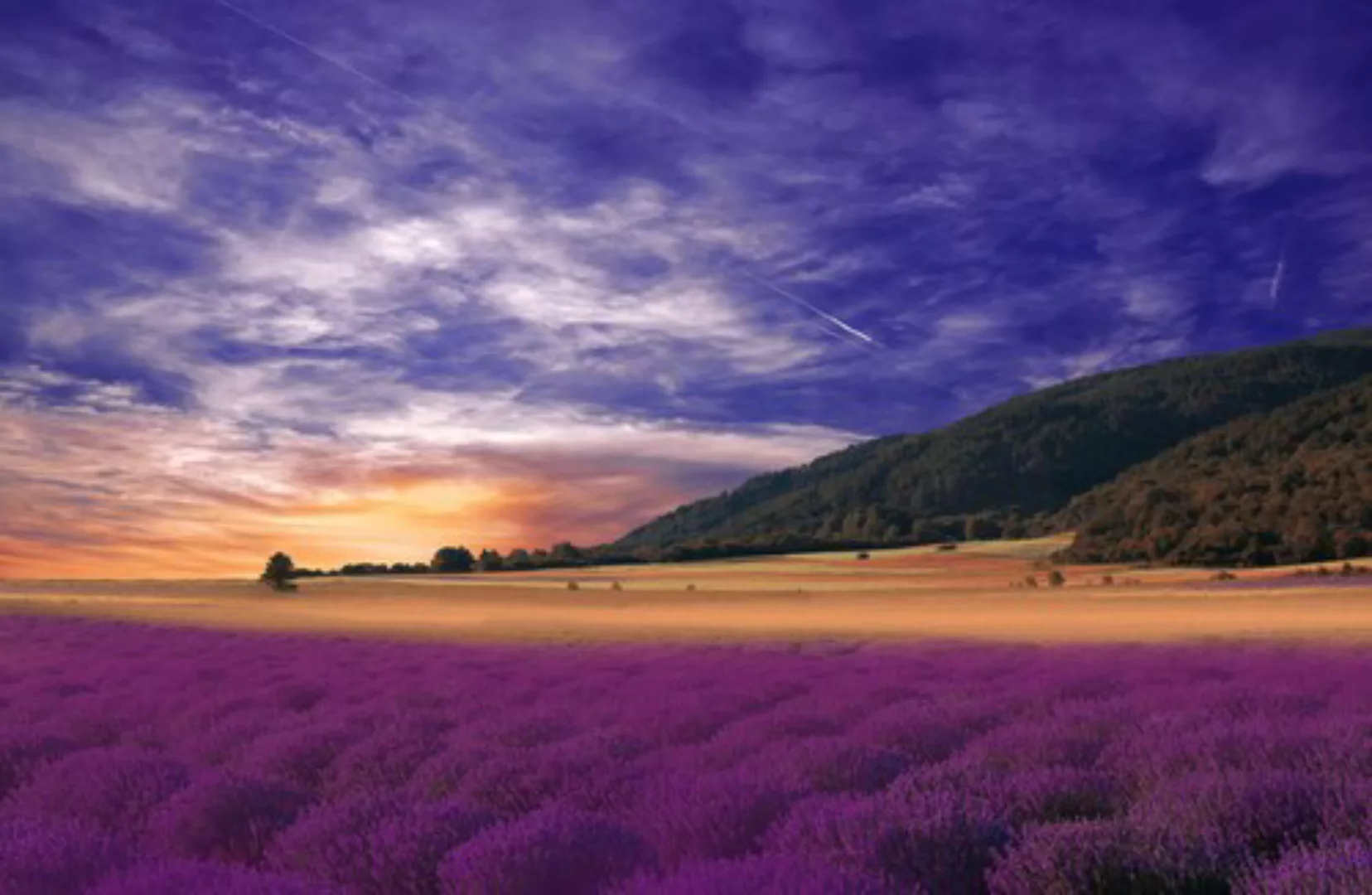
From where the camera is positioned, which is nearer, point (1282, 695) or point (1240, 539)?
point (1282, 695)

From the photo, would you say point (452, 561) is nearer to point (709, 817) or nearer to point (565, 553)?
point (565, 553)

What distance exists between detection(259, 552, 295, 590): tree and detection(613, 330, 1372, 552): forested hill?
71.9 meters

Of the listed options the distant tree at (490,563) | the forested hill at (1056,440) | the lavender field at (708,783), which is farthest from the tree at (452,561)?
the lavender field at (708,783)

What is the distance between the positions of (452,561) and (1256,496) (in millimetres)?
49055

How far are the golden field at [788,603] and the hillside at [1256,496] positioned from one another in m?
3.69

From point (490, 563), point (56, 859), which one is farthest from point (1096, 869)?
point (490, 563)

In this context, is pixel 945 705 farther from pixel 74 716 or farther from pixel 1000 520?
pixel 1000 520

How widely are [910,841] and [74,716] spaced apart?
26.2 feet

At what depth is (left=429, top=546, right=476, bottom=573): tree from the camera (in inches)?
2926

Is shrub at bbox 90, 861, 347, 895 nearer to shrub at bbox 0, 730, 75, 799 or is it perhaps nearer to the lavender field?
the lavender field

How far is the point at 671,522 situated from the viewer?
192 m

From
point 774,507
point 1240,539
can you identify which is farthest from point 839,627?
point 774,507

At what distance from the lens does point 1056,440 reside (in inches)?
5743

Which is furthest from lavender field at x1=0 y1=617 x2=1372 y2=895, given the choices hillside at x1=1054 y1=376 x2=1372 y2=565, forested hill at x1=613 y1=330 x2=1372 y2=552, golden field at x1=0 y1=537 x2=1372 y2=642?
forested hill at x1=613 y1=330 x2=1372 y2=552
